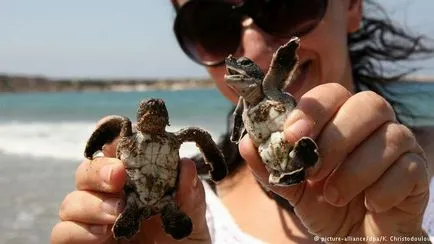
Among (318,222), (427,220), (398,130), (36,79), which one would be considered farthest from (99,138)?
(36,79)

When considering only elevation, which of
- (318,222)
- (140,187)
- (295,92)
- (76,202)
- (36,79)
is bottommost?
(36,79)

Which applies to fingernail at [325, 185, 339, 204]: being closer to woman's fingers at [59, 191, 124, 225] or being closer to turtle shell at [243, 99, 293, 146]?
turtle shell at [243, 99, 293, 146]

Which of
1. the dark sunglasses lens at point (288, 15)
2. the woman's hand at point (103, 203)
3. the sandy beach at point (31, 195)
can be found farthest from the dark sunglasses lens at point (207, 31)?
the sandy beach at point (31, 195)

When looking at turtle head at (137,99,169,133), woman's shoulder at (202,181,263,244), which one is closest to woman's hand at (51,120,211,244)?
turtle head at (137,99,169,133)

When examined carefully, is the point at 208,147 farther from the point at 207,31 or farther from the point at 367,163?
the point at 207,31

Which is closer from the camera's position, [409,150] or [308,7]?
[409,150]

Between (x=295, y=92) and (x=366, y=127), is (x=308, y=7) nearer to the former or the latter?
(x=295, y=92)
